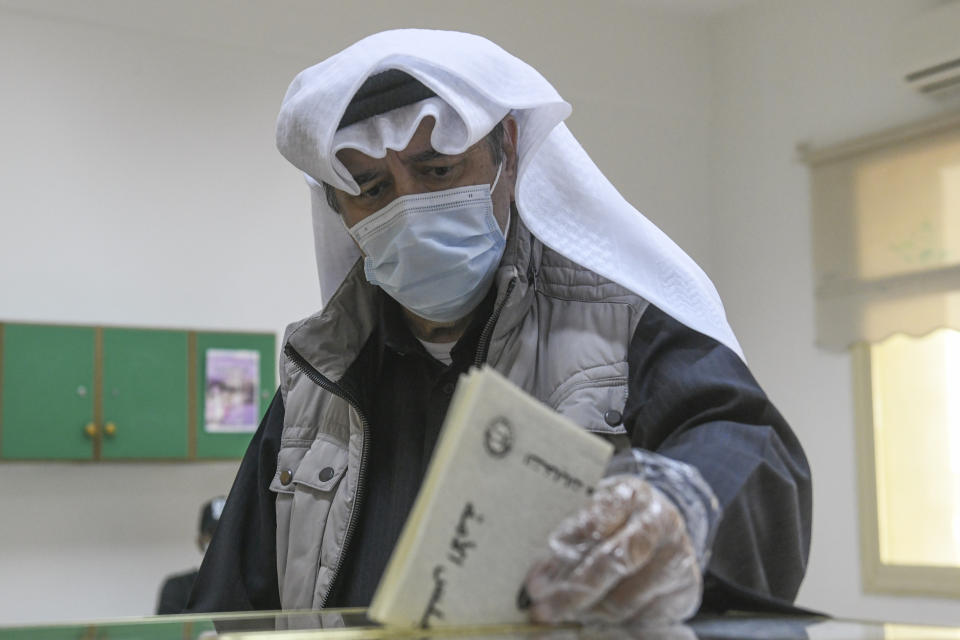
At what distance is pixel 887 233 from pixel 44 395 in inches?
157

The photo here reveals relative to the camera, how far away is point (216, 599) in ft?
5.14

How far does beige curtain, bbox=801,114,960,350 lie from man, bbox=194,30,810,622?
13.9 feet

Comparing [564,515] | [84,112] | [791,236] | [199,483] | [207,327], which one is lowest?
[199,483]

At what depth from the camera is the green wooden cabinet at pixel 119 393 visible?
455 cm

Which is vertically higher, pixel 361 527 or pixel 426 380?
pixel 426 380

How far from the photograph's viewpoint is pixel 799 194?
6.19m

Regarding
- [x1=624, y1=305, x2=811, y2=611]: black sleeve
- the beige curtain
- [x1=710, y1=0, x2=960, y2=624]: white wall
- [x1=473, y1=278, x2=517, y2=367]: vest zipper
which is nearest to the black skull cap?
[x1=473, y1=278, x2=517, y2=367]: vest zipper

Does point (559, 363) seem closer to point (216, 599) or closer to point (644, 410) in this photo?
point (644, 410)

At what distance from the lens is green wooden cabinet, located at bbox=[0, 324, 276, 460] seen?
455 centimetres

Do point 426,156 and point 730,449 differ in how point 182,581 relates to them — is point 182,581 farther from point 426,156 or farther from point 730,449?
point 730,449

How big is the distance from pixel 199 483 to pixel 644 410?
13.4ft

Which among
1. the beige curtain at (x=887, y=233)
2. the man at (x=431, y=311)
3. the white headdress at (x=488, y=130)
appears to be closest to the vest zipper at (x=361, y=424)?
the man at (x=431, y=311)

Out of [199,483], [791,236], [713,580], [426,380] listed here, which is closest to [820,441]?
[791,236]

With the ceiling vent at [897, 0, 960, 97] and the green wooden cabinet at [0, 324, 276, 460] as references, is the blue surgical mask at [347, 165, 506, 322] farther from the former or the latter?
the ceiling vent at [897, 0, 960, 97]
